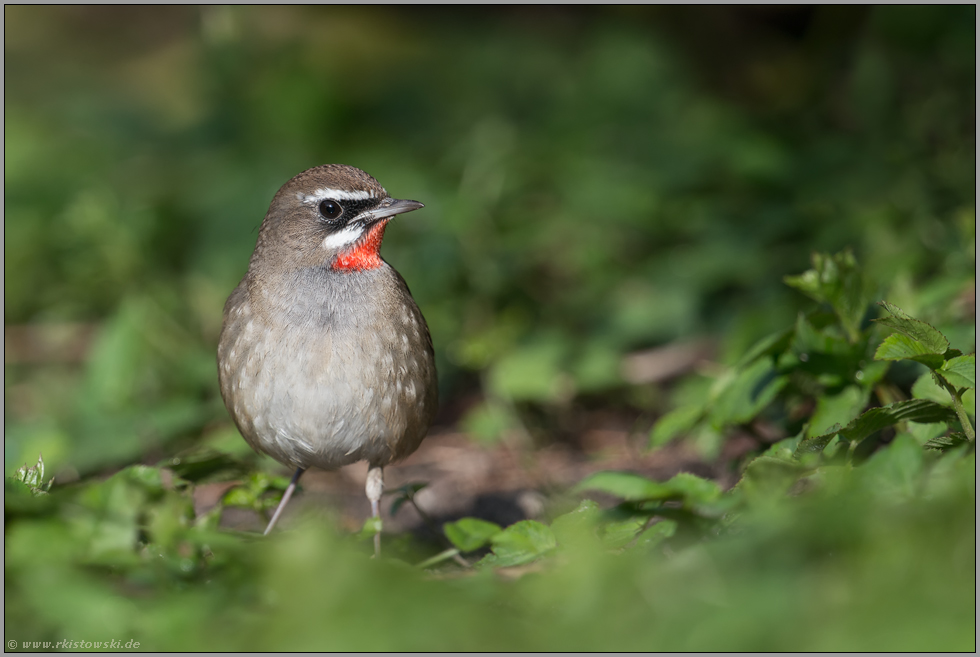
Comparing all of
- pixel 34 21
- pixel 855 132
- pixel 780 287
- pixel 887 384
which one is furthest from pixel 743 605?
pixel 34 21

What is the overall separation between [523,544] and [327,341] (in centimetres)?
155

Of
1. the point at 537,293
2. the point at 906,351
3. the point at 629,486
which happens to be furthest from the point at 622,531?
the point at 537,293

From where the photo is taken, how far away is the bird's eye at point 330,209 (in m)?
4.93

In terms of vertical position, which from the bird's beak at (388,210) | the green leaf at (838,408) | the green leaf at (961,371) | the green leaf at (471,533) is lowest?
the green leaf at (471,533)

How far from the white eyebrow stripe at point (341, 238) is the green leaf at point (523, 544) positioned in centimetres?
194

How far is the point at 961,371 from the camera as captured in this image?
3477mm

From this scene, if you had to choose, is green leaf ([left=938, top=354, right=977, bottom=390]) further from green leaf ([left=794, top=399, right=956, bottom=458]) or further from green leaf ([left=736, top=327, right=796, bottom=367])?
green leaf ([left=736, top=327, right=796, bottom=367])

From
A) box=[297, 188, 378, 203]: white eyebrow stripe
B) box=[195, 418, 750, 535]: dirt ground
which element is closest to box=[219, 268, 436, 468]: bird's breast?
box=[297, 188, 378, 203]: white eyebrow stripe

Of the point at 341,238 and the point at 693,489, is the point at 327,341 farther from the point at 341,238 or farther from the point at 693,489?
the point at 693,489

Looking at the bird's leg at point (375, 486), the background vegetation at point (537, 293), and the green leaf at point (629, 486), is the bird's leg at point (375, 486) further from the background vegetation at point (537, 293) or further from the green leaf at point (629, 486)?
the green leaf at point (629, 486)

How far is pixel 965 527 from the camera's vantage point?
9.00 ft

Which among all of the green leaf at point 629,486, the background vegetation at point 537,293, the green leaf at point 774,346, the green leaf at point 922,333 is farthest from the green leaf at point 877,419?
the green leaf at point 774,346

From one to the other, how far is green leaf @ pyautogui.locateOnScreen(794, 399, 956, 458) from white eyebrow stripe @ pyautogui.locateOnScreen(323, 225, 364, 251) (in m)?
2.44

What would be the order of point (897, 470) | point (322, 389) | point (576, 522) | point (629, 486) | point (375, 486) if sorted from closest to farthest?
point (897, 470) < point (576, 522) < point (629, 486) < point (322, 389) < point (375, 486)
